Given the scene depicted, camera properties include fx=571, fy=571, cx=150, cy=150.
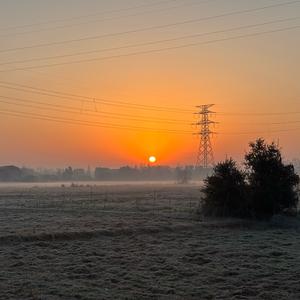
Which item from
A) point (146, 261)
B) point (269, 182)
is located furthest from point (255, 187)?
point (146, 261)

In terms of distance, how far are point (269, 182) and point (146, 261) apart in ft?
84.0

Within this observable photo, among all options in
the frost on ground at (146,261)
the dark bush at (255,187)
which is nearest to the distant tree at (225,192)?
the dark bush at (255,187)

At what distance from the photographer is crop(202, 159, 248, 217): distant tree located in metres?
44.2

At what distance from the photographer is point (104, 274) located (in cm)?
1916

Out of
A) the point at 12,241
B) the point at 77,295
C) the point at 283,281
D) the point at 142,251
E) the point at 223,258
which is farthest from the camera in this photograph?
the point at 12,241

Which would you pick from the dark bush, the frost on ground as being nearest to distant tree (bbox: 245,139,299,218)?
the dark bush

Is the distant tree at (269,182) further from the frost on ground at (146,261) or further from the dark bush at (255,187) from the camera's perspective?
the frost on ground at (146,261)

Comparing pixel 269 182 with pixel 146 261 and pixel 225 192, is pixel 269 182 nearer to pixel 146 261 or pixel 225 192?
pixel 225 192

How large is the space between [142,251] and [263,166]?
2424cm

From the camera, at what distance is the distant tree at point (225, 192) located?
44.2 m

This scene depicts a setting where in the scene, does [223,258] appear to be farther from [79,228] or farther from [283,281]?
[79,228]

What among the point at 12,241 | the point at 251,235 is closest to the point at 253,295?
the point at 12,241

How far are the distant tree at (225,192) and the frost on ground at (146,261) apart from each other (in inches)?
259

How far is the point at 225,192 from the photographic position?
149ft
